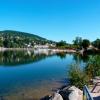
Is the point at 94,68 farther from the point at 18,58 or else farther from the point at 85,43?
the point at 85,43

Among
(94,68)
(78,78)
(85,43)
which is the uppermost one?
(85,43)

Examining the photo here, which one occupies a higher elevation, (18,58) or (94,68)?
(94,68)

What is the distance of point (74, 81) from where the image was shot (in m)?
24.0

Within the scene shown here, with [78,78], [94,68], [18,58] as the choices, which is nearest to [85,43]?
[18,58]

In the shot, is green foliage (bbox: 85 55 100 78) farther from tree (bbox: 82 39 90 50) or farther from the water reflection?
tree (bbox: 82 39 90 50)

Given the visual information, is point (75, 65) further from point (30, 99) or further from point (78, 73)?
point (30, 99)

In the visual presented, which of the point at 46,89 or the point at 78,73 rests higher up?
the point at 78,73

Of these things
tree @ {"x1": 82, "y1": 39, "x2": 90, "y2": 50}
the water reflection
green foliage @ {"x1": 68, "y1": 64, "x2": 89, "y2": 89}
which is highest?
tree @ {"x1": 82, "y1": 39, "x2": 90, "y2": 50}

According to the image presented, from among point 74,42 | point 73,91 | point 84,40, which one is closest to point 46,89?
point 73,91

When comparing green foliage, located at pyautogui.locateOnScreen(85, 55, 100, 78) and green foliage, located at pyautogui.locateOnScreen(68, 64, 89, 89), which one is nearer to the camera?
green foliage, located at pyautogui.locateOnScreen(68, 64, 89, 89)

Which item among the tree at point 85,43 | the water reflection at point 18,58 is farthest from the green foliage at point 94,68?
the tree at point 85,43

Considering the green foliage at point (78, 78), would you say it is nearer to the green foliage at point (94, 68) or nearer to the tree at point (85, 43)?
the green foliage at point (94, 68)

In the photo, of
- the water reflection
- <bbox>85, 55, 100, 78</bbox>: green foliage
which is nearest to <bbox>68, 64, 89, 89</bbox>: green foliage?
<bbox>85, 55, 100, 78</bbox>: green foliage

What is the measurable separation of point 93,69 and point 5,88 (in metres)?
10.0
